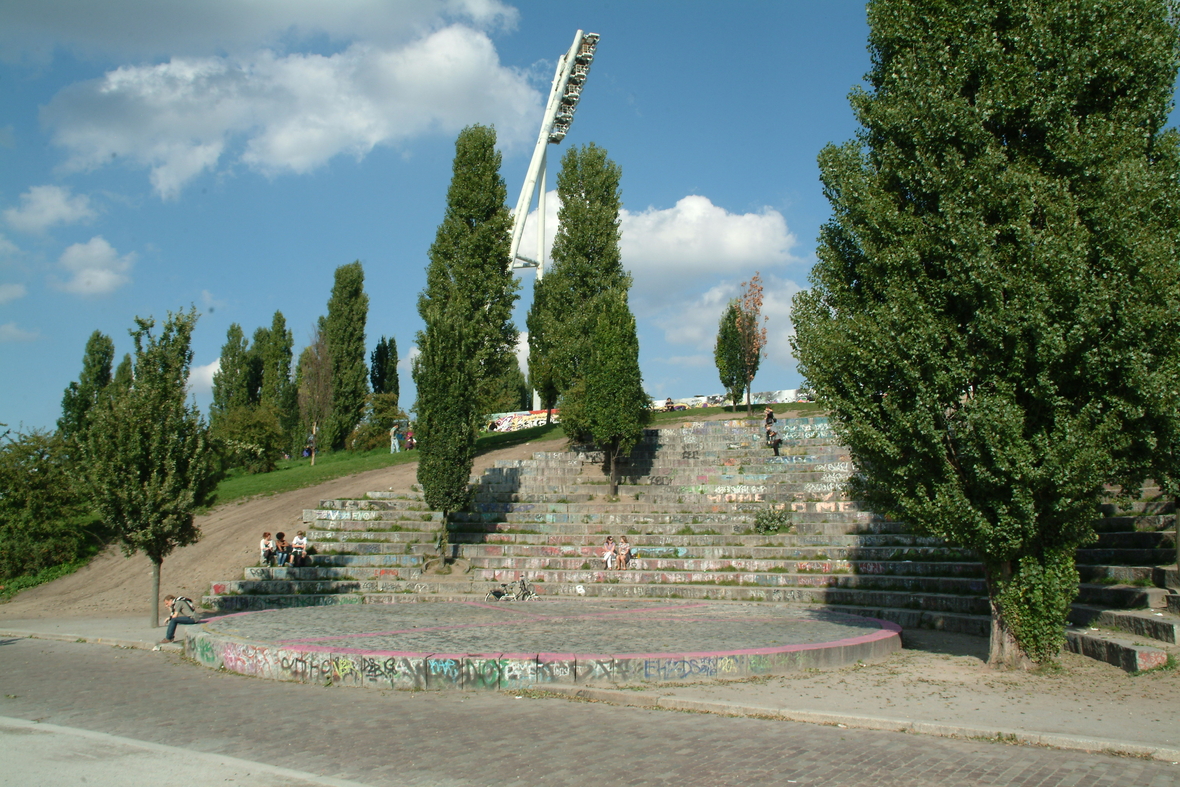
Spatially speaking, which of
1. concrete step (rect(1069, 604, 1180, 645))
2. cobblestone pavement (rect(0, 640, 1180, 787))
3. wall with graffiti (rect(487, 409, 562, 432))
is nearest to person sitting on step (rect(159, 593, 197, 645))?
cobblestone pavement (rect(0, 640, 1180, 787))

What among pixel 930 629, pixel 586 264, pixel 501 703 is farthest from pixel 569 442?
pixel 501 703

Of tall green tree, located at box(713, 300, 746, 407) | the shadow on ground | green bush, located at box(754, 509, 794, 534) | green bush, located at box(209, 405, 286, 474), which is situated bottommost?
the shadow on ground

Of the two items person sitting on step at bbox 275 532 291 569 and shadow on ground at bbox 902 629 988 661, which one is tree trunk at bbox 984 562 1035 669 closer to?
shadow on ground at bbox 902 629 988 661

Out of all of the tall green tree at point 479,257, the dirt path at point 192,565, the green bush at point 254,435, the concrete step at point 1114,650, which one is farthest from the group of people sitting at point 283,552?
the green bush at point 254,435

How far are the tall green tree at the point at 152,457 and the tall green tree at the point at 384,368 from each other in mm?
31816

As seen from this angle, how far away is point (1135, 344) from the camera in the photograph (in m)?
8.47

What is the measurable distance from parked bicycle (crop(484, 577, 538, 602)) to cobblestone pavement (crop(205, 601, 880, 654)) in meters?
0.55

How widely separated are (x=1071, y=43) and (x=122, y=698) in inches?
536

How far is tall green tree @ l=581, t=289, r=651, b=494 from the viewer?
75.3 feet

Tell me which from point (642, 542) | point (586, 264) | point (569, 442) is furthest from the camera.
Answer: point (586, 264)

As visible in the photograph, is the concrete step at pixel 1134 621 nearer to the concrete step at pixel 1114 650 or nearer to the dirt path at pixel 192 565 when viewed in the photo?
the concrete step at pixel 1114 650

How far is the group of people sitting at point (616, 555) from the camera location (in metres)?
18.1

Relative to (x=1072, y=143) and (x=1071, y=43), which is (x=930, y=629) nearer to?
(x=1072, y=143)

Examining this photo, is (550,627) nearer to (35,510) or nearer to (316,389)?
(35,510)
